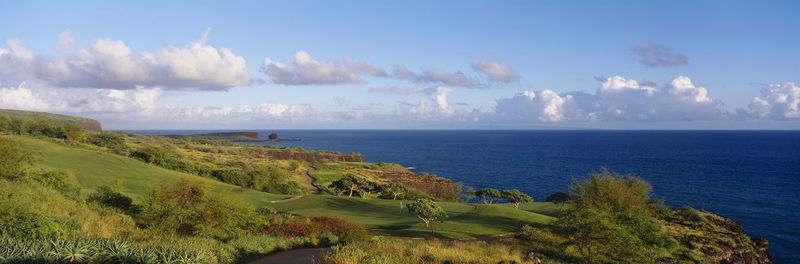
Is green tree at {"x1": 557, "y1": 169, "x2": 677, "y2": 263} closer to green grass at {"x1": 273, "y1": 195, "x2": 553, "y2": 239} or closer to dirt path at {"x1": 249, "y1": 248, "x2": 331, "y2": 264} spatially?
green grass at {"x1": 273, "y1": 195, "x2": 553, "y2": 239}

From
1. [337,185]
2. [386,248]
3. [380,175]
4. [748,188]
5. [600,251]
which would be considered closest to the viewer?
[386,248]

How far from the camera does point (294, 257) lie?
13953 mm

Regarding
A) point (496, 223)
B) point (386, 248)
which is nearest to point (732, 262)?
point (496, 223)

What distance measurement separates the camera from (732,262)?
23.8 m

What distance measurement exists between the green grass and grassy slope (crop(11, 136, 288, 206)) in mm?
6026

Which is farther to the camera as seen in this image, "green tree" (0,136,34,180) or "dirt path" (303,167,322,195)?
"dirt path" (303,167,322,195)

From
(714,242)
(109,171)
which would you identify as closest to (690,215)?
(714,242)

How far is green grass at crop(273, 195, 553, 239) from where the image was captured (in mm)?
24498

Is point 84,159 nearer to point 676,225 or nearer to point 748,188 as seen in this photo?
point 676,225

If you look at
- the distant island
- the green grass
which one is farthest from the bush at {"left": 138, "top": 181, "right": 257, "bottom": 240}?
the green grass

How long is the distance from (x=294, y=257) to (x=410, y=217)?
57.7 feet

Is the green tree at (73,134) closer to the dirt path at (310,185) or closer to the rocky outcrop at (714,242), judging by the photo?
the dirt path at (310,185)

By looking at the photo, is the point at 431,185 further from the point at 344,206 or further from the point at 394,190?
the point at 344,206

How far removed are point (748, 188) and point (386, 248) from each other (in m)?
76.9
